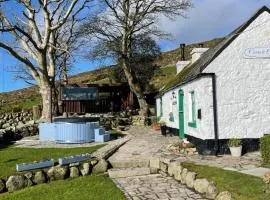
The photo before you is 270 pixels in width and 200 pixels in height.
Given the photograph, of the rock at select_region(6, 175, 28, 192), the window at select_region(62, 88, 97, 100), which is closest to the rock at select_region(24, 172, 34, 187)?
the rock at select_region(6, 175, 28, 192)

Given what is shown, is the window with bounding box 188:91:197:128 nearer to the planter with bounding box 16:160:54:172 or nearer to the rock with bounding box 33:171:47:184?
the planter with bounding box 16:160:54:172

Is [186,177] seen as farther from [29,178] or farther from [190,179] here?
[29,178]

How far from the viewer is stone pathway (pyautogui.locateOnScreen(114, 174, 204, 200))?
11695 millimetres

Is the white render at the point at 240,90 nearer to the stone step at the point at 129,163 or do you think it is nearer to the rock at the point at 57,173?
the stone step at the point at 129,163

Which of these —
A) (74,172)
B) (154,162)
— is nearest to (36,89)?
(74,172)

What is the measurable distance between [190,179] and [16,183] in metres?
5.12

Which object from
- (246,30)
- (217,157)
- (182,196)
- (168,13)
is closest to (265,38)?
(246,30)

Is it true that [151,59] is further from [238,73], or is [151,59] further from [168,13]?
[238,73]

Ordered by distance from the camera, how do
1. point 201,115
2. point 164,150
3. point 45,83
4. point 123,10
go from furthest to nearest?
point 123,10, point 45,83, point 164,150, point 201,115

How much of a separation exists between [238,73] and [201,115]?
207 centimetres

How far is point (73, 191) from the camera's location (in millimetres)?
12836

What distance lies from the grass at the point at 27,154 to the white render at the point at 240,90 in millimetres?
5224

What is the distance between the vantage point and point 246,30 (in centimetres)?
1723

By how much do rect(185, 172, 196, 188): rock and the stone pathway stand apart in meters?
0.14
